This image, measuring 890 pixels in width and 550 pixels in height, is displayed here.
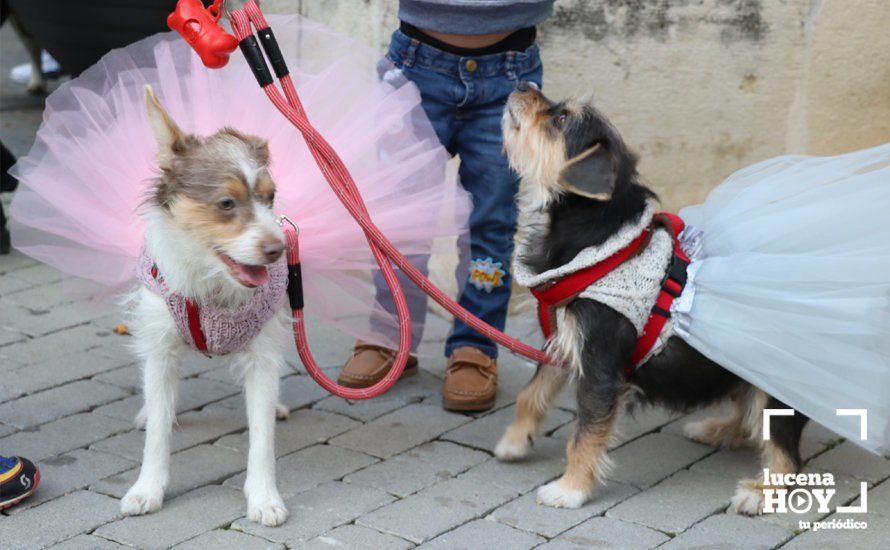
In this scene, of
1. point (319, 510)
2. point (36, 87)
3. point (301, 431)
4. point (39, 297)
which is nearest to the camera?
point (319, 510)

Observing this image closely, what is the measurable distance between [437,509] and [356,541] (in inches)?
14.5

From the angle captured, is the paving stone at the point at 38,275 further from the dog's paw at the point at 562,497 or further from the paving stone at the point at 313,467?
the dog's paw at the point at 562,497

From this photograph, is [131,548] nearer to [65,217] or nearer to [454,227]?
[65,217]

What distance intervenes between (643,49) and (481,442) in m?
2.27

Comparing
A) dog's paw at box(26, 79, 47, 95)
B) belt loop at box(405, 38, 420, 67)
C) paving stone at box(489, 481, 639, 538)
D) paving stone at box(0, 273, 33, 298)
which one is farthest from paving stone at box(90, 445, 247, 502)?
Answer: dog's paw at box(26, 79, 47, 95)

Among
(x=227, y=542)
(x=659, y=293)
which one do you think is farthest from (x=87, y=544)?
(x=659, y=293)

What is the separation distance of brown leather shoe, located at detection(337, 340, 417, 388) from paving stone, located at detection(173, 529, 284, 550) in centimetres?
134

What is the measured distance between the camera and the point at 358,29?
19.0ft

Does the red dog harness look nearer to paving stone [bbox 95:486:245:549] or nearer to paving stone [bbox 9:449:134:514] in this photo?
paving stone [bbox 95:486:245:549]

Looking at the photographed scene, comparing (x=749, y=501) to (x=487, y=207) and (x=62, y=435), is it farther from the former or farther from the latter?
(x=62, y=435)

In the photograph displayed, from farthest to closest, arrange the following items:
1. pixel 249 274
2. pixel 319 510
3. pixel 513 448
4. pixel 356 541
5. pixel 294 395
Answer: pixel 294 395, pixel 513 448, pixel 319 510, pixel 356 541, pixel 249 274

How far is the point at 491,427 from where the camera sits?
473 centimetres

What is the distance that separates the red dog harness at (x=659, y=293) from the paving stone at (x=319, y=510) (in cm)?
91

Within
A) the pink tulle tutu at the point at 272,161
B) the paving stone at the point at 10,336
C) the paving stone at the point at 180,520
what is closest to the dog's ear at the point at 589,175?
the pink tulle tutu at the point at 272,161
